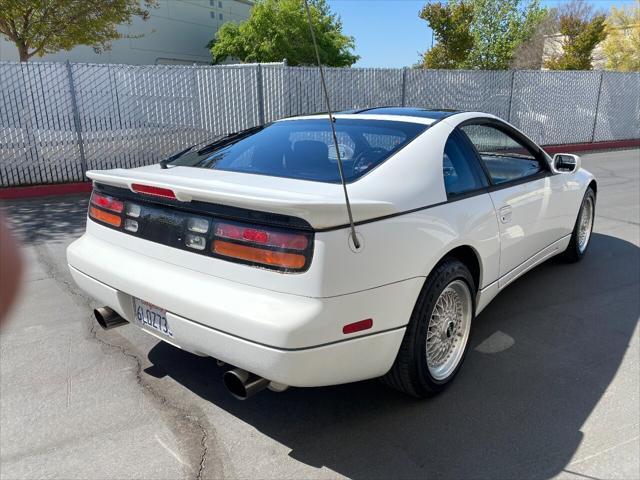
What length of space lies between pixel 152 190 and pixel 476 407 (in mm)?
2090

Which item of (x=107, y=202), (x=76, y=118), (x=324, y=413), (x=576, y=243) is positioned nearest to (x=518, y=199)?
(x=576, y=243)

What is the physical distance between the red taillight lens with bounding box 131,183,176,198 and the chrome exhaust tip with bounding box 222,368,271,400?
908 millimetres

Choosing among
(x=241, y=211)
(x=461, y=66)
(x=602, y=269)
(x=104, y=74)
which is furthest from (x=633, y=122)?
(x=241, y=211)

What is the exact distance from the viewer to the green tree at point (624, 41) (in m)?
29.2

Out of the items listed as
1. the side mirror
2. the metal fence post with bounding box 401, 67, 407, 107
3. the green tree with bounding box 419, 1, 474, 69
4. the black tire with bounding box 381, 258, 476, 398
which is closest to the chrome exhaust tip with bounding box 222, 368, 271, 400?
the black tire with bounding box 381, 258, 476, 398

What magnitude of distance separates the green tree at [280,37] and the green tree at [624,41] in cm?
1647

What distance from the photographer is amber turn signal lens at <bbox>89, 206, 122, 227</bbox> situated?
9.64 ft

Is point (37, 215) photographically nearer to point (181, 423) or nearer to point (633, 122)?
point (181, 423)

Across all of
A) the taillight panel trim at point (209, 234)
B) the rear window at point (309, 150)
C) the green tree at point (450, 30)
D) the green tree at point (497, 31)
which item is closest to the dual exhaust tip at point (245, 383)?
the taillight panel trim at point (209, 234)

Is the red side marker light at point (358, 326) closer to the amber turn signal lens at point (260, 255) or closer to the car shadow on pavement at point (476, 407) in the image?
the amber turn signal lens at point (260, 255)

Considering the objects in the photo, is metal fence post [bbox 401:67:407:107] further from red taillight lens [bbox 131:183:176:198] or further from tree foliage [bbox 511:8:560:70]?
tree foliage [bbox 511:8:560:70]

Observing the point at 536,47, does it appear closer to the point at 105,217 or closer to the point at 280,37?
the point at 280,37

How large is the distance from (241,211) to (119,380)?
59.0 inches

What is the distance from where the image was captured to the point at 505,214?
11.4 ft
